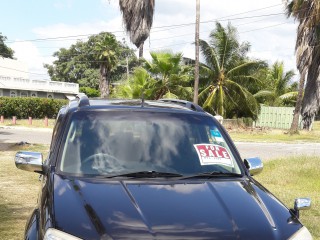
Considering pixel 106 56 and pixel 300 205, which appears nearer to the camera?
pixel 300 205

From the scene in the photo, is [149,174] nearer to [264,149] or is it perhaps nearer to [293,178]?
[293,178]

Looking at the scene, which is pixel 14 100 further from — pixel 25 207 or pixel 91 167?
pixel 91 167

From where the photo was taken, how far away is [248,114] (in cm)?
3144

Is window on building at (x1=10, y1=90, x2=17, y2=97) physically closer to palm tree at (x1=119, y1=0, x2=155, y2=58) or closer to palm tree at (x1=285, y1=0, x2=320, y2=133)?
palm tree at (x1=119, y1=0, x2=155, y2=58)

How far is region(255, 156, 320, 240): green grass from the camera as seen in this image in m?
8.07

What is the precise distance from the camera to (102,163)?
355 centimetres

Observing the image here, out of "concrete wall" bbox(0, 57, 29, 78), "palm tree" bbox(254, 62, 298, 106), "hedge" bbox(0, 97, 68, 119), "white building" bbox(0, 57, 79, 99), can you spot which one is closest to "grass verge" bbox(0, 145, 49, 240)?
"hedge" bbox(0, 97, 68, 119)

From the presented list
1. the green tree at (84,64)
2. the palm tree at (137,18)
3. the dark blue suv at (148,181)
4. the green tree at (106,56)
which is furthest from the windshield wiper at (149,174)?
the green tree at (84,64)

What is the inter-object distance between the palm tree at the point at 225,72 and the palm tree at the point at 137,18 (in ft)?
16.1

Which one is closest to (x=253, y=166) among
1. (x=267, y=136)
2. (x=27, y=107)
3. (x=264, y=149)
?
(x=264, y=149)


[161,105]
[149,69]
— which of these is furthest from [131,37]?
→ [161,105]

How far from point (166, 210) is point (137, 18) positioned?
30901 mm

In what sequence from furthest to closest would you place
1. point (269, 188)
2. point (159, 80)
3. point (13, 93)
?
point (13, 93) → point (159, 80) → point (269, 188)

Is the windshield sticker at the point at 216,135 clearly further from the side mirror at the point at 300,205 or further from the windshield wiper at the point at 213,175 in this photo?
the side mirror at the point at 300,205
